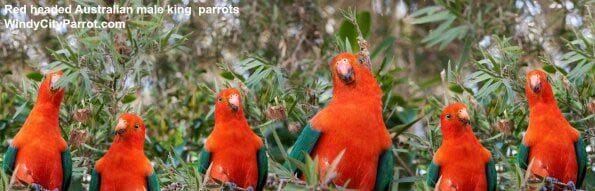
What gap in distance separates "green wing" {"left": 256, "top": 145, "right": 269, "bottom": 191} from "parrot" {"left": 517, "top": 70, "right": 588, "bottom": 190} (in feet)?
3.83

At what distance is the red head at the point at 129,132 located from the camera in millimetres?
3602

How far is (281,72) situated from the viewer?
4465 millimetres

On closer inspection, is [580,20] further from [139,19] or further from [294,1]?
[139,19]

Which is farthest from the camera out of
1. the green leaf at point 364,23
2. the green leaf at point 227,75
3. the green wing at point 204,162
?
the green leaf at point 364,23

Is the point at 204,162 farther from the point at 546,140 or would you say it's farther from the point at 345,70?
the point at 546,140

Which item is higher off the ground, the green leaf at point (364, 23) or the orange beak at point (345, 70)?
the green leaf at point (364, 23)

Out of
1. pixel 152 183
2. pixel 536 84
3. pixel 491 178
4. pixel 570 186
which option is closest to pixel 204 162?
pixel 152 183

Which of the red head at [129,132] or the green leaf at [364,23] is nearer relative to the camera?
the red head at [129,132]

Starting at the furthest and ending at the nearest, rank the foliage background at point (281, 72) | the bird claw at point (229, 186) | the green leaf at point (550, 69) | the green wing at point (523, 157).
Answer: the green leaf at point (550, 69) < the foliage background at point (281, 72) < the green wing at point (523, 157) < the bird claw at point (229, 186)

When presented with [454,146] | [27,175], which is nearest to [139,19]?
[27,175]

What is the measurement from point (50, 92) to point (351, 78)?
4.39ft

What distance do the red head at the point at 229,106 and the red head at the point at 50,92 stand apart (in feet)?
2.33

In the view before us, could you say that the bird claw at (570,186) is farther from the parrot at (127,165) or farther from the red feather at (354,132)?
the parrot at (127,165)

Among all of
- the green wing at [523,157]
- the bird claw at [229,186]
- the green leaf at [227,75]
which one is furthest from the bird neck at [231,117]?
the green wing at [523,157]
